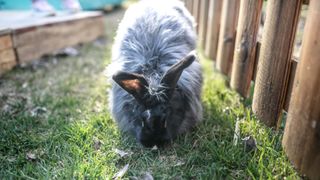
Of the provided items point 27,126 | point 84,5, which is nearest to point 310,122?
point 27,126

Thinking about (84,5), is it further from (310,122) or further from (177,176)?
(310,122)

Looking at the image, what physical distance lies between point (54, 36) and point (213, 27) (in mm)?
2339

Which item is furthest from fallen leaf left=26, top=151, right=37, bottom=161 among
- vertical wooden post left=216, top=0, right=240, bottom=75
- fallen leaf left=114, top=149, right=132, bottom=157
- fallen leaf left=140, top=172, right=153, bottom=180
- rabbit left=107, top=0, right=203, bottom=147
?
vertical wooden post left=216, top=0, right=240, bottom=75

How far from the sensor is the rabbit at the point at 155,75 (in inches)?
106

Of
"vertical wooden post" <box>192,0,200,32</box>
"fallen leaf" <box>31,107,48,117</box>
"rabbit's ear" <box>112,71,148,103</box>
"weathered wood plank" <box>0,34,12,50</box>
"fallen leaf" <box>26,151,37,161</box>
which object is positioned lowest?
"fallen leaf" <box>26,151,37,161</box>

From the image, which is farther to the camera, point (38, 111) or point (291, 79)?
point (38, 111)

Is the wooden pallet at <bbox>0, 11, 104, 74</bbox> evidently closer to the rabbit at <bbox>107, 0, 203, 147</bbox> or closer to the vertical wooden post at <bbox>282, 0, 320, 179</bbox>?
the rabbit at <bbox>107, 0, 203, 147</bbox>

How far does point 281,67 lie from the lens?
2.73m

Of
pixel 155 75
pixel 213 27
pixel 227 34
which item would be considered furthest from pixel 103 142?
pixel 213 27

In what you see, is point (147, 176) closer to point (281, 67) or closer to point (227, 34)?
point (281, 67)

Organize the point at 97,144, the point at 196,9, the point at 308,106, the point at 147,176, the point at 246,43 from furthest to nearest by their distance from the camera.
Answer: the point at 196,9, the point at 246,43, the point at 97,144, the point at 147,176, the point at 308,106

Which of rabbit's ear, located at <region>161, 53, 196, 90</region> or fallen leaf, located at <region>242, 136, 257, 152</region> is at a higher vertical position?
rabbit's ear, located at <region>161, 53, 196, 90</region>

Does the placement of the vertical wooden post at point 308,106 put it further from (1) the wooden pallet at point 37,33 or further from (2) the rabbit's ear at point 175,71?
(1) the wooden pallet at point 37,33

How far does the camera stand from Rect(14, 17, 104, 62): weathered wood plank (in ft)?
15.3
